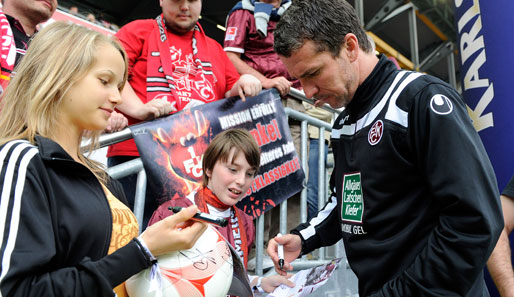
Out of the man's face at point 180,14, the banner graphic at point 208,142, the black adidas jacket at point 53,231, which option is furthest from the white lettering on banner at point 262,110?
the black adidas jacket at point 53,231

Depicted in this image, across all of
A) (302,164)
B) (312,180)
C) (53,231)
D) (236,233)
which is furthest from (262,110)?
(53,231)

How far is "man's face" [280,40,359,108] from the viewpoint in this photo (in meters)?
1.44

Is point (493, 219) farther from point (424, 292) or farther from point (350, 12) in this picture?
point (350, 12)

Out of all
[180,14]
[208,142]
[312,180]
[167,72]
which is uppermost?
[180,14]

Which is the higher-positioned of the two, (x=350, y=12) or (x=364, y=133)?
(x=350, y=12)

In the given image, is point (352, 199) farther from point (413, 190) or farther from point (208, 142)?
point (208, 142)

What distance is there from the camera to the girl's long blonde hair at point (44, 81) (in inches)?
44.7

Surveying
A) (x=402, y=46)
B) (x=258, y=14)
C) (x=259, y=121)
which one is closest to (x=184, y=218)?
(x=259, y=121)

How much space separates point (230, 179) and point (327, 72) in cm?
85

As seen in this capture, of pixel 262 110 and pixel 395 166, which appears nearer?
pixel 395 166

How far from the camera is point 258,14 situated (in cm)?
→ 302

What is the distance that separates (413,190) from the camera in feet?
4.20

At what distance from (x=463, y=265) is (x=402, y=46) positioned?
1251 centimetres

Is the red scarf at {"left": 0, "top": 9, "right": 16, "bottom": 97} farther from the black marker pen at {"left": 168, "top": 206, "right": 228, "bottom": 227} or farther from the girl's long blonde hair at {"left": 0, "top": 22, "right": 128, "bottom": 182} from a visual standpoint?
the black marker pen at {"left": 168, "top": 206, "right": 228, "bottom": 227}
